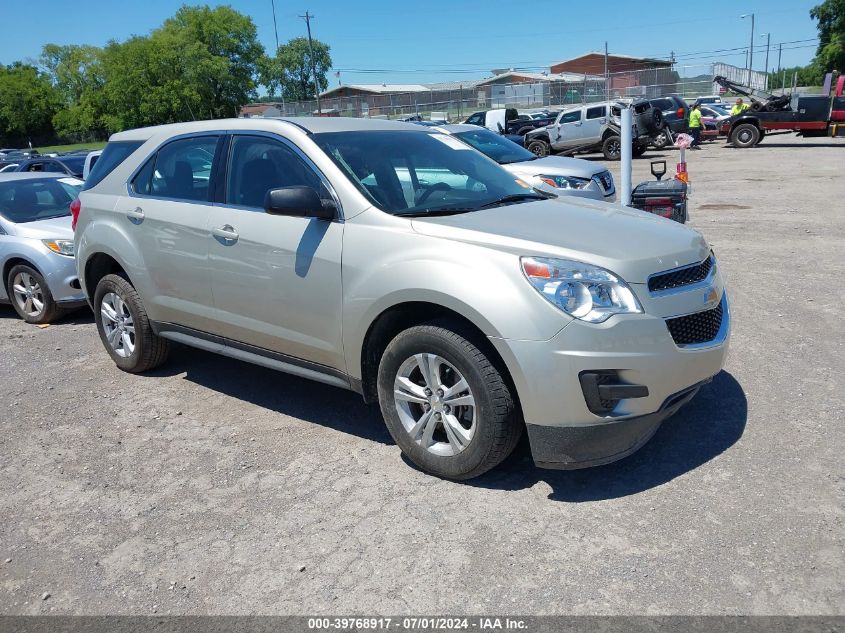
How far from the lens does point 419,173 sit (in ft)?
14.7

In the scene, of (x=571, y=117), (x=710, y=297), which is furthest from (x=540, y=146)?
(x=710, y=297)

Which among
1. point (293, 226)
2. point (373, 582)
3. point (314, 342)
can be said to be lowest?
point (373, 582)

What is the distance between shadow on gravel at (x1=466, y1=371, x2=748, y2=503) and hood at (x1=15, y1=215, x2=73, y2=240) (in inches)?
225

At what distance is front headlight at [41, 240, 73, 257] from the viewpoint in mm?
7340

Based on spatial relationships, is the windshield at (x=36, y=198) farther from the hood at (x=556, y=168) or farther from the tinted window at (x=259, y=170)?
the hood at (x=556, y=168)

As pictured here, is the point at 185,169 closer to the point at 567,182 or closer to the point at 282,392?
the point at 282,392

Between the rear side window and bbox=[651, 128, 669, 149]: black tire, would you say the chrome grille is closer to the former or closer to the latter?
the rear side window

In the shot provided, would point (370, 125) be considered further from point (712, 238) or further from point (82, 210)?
point (712, 238)

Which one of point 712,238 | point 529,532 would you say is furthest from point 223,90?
point 529,532

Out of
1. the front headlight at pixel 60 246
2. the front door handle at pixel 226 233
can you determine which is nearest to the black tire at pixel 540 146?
the front headlight at pixel 60 246

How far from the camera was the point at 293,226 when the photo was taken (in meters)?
4.15

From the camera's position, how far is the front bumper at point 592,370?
3207 mm

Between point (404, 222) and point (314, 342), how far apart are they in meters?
0.90

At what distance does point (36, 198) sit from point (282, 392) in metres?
5.03
